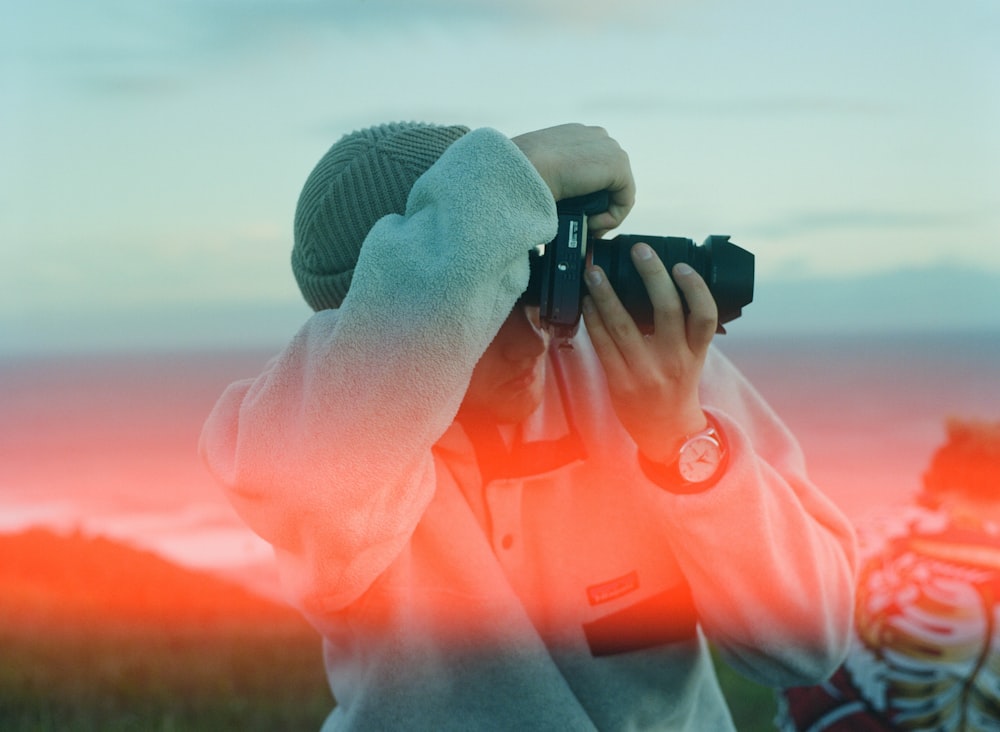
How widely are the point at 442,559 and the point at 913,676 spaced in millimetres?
721

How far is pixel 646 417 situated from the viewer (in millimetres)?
1135

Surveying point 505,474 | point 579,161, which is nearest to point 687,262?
point 579,161

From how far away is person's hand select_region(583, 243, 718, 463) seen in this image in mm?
1087

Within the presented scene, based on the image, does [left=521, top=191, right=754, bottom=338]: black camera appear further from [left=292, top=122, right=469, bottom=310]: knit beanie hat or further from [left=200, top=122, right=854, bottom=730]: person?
[left=292, top=122, right=469, bottom=310]: knit beanie hat

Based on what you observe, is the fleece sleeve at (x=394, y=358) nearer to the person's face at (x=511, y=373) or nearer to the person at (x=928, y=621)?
the person's face at (x=511, y=373)

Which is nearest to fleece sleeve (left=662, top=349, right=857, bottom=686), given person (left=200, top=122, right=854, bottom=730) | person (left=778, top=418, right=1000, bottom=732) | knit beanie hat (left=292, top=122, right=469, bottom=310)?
person (left=200, top=122, right=854, bottom=730)

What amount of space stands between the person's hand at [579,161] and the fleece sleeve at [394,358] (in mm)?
86

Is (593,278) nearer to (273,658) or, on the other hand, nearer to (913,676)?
(913,676)

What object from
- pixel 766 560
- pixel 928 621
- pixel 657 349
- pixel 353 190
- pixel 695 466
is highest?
pixel 353 190

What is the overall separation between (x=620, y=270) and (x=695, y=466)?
0.23 m

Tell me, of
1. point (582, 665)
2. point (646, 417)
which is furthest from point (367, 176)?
point (582, 665)

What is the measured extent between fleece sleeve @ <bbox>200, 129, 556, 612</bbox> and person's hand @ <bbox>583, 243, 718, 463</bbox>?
0.40ft

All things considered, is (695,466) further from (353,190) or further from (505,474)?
(353,190)

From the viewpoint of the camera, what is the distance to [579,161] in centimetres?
113
